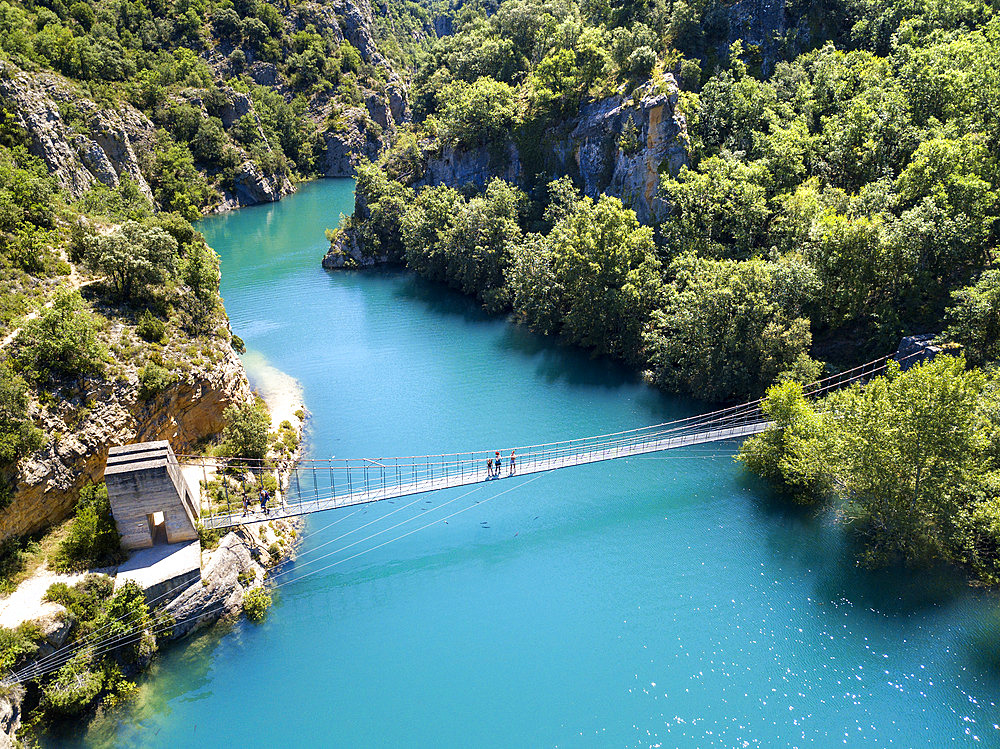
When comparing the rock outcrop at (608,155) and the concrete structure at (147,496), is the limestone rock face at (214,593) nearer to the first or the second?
the concrete structure at (147,496)

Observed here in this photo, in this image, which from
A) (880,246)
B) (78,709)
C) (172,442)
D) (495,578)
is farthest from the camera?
(880,246)

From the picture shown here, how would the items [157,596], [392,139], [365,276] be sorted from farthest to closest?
[392,139], [365,276], [157,596]

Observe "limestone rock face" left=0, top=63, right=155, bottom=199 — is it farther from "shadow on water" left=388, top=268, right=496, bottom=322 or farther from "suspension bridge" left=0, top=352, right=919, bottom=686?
"suspension bridge" left=0, top=352, right=919, bottom=686

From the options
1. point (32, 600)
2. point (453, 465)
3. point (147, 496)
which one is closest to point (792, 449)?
point (453, 465)

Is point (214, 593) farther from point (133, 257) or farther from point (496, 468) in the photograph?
point (133, 257)

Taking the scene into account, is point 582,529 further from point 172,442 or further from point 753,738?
point 172,442

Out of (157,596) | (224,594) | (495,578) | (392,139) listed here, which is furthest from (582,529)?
(392,139)
